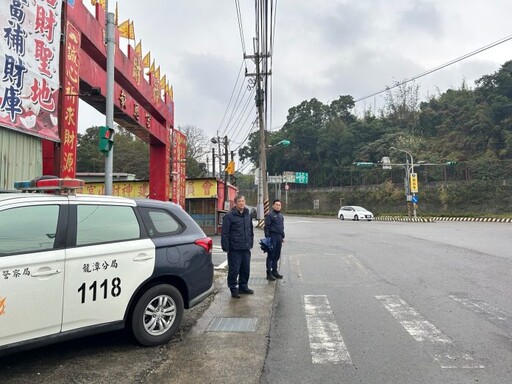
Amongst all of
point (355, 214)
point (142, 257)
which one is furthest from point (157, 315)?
point (355, 214)

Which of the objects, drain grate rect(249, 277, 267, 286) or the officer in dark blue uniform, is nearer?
drain grate rect(249, 277, 267, 286)

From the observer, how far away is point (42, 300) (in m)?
3.63

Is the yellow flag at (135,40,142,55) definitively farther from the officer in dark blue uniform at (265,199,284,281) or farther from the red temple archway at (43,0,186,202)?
the officer in dark blue uniform at (265,199,284,281)

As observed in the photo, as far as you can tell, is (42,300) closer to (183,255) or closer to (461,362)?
(183,255)

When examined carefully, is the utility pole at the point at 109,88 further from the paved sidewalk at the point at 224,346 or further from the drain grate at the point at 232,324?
the drain grate at the point at 232,324

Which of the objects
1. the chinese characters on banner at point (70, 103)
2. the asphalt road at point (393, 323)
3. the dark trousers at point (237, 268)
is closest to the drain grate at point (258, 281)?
the asphalt road at point (393, 323)

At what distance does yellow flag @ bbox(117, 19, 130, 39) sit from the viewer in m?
12.1

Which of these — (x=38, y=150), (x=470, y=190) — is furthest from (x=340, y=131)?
(x=38, y=150)

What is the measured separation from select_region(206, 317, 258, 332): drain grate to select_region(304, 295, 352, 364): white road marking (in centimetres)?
75

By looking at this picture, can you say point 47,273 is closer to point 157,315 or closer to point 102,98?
point 157,315

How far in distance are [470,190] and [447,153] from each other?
9155mm

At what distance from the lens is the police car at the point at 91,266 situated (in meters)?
3.56

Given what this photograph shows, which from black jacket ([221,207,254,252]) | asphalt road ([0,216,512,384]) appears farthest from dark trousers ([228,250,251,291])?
asphalt road ([0,216,512,384])

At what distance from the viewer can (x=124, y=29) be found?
12.2 metres
